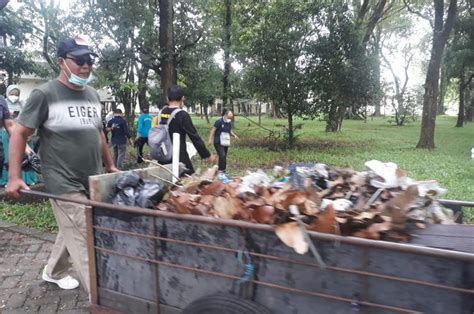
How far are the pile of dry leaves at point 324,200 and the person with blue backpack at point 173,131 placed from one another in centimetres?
175

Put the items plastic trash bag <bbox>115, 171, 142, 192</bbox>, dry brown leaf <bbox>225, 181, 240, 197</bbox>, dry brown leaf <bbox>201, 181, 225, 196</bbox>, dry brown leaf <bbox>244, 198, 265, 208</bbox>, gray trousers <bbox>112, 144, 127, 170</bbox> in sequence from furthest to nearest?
gray trousers <bbox>112, 144, 127, 170</bbox>, plastic trash bag <bbox>115, 171, 142, 192</bbox>, dry brown leaf <bbox>201, 181, 225, 196</bbox>, dry brown leaf <bbox>225, 181, 240, 197</bbox>, dry brown leaf <bbox>244, 198, 265, 208</bbox>

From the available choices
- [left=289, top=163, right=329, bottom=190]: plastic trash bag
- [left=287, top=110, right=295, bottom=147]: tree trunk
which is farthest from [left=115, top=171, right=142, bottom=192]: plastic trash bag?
[left=287, top=110, right=295, bottom=147]: tree trunk

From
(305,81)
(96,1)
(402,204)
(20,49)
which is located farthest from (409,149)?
(402,204)

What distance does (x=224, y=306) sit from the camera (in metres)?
2.08

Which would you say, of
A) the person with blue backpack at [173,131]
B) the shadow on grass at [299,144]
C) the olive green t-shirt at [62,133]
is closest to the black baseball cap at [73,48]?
the olive green t-shirt at [62,133]

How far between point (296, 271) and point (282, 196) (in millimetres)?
379

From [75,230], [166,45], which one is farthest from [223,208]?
[166,45]

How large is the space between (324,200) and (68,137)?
1928 millimetres

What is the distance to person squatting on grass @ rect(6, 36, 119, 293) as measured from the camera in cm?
308

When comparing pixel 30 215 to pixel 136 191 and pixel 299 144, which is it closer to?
pixel 136 191

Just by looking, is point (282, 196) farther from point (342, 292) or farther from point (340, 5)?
point (340, 5)

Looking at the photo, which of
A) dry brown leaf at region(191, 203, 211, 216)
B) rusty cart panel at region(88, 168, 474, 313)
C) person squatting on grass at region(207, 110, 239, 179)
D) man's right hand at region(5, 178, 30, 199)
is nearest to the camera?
rusty cart panel at region(88, 168, 474, 313)

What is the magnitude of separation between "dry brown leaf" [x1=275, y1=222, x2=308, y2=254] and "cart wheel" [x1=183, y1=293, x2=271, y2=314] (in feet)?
1.19

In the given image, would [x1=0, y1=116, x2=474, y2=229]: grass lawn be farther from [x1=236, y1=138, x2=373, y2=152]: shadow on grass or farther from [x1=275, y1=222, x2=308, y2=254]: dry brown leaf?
[x1=275, y1=222, x2=308, y2=254]: dry brown leaf
